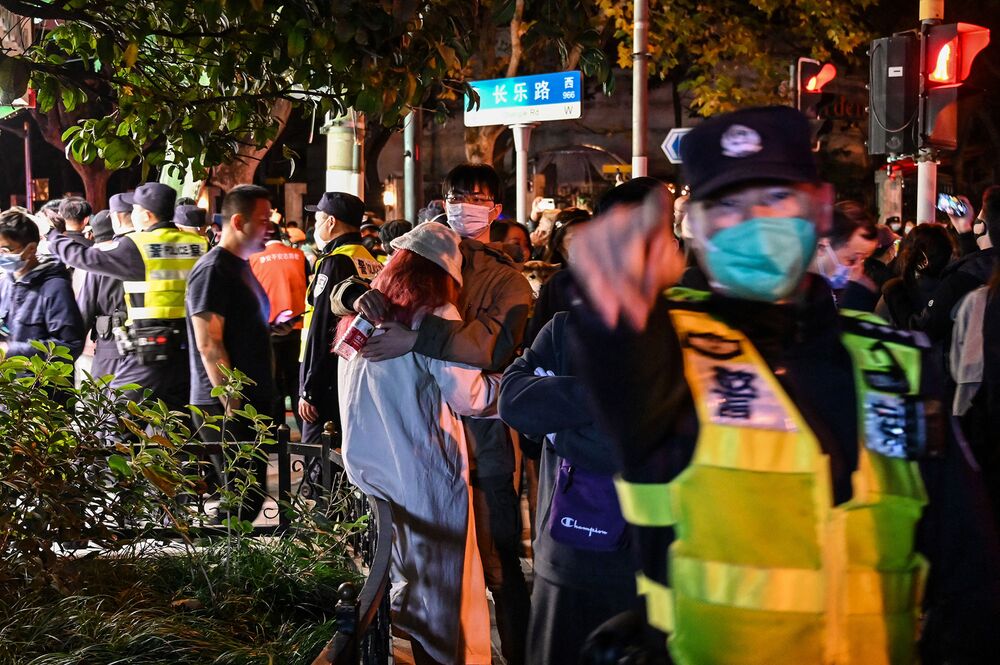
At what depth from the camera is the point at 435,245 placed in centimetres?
456

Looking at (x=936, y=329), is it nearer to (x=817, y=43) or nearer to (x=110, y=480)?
(x=110, y=480)

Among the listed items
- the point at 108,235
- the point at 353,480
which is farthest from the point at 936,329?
the point at 108,235

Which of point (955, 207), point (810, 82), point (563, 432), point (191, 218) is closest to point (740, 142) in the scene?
point (563, 432)

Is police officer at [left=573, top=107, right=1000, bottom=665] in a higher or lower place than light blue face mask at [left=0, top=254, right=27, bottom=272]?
lower

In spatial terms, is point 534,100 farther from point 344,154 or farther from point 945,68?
point 945,68

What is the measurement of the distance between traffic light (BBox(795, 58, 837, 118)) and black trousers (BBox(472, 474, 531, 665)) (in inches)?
359

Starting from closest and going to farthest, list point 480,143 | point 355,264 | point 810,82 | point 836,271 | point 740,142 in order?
point 740,142 < point 836,271 < point 355,264 < point 810,82 < point 480,143

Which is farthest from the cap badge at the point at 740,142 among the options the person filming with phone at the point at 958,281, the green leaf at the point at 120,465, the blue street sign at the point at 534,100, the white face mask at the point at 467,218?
the blue street sign at the point at 534,100

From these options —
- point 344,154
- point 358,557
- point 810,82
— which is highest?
point 810,82

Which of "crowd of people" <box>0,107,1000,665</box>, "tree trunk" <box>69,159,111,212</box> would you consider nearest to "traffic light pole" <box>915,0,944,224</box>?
"crowd of people" <box>0,107,1000,665</box>

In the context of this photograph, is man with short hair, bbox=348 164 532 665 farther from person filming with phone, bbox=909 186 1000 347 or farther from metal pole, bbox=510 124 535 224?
metal pole, bbox=510 124 535 224

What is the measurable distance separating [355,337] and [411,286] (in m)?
0.33

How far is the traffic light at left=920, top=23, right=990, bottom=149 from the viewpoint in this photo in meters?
10.2

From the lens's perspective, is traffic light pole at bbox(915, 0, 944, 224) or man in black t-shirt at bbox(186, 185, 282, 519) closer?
man in black t-shirt at bbox(186, 185, 282, 519)
